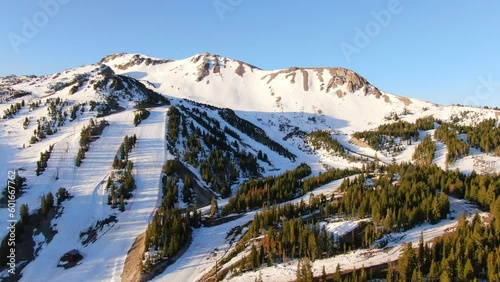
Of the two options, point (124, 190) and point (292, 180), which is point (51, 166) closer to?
point (124, 190)

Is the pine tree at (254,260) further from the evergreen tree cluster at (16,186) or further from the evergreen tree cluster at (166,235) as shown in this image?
the evergreen tree cluster at (16,186)

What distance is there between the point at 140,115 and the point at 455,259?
137m

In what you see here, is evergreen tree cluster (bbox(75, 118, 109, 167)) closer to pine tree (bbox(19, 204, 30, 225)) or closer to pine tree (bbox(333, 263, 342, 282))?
pine tree (bbox(19, 204, 30, 225))

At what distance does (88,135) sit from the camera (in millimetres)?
138500

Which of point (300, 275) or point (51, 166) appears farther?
point (51, 166)

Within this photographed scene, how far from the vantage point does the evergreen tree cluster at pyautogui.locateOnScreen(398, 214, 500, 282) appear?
58594 millimetres

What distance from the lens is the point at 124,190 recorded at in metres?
107

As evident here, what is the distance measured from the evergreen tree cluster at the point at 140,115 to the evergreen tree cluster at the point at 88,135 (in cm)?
1223

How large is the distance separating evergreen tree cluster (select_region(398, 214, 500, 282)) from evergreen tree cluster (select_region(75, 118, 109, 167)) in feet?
340

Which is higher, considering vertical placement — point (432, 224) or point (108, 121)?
point (108, 121)

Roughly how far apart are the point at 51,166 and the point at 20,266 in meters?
47.7

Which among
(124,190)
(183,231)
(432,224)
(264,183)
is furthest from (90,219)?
(432,224)

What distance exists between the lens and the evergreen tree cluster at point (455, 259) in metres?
58.6

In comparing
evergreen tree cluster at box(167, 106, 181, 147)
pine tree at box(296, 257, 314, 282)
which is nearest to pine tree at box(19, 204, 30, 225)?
evergreen tree cluster at box(167, 106, 181, 147)
